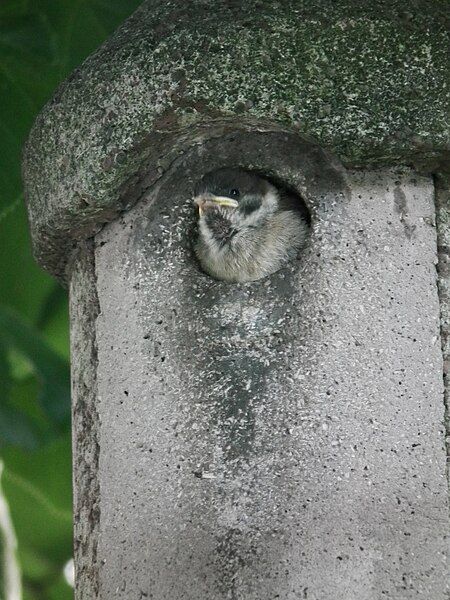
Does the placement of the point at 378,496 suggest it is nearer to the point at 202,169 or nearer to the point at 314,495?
the point at 314,495

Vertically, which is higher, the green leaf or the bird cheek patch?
the bird cheek patch

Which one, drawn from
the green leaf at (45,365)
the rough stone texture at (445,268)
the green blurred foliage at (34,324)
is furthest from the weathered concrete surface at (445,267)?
the green leaf at (45,365)

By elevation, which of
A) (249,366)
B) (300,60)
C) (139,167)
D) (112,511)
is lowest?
(112,511)

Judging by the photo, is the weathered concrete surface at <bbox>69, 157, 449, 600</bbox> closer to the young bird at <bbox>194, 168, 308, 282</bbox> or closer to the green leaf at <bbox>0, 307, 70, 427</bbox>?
the young bird at <bbox>194, 168, 308, 282</bbox>

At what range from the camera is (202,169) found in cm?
408

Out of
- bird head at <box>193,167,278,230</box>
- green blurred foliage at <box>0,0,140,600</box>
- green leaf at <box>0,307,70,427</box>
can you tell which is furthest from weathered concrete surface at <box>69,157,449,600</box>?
green leaf at <box>0,307,70,427</box>

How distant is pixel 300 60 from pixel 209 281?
0.64 metres

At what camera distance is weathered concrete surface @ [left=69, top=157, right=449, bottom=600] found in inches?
143

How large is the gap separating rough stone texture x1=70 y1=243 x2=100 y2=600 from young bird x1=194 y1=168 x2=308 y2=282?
346 millimetres

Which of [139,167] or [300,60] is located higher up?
[300,60]

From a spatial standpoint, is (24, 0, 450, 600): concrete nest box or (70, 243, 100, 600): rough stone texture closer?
(24, 0, 450, 600): concrete nest box

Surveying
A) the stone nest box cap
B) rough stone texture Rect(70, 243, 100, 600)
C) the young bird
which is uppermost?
the stone nest box cap

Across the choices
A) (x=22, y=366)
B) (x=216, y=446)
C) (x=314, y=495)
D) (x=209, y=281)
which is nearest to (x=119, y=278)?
(x=209, y=281)

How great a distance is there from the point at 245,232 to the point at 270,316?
644 millimetres
